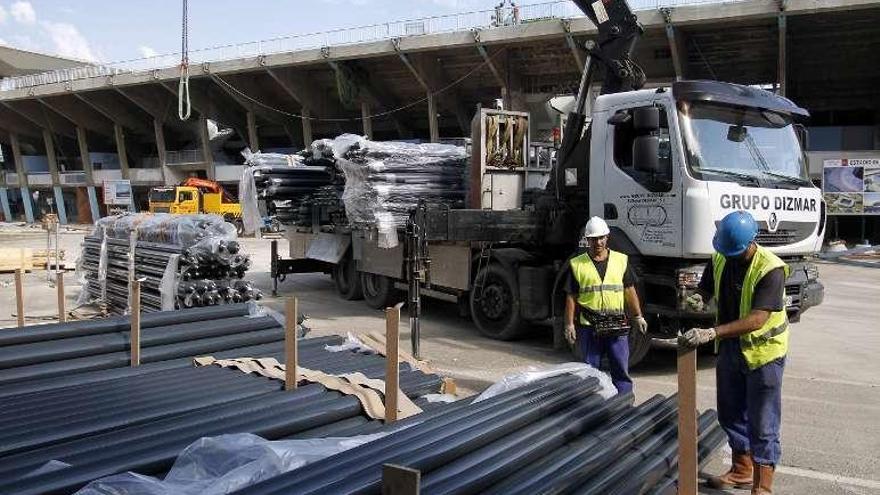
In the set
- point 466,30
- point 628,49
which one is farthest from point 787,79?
point 628,49

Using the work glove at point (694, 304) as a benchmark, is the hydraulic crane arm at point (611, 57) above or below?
above

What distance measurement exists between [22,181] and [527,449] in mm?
63031

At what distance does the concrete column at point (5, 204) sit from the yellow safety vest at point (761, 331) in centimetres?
6626

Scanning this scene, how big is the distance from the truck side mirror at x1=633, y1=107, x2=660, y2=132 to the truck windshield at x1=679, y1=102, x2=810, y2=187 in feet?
1.12

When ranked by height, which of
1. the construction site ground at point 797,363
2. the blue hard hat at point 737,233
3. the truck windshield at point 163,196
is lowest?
the construction site ground at point 797,363

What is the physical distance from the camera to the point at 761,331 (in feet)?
13.0

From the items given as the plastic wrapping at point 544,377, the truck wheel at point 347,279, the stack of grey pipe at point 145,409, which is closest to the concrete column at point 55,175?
the truck wheel at point 347,279

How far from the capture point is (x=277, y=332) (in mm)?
6402

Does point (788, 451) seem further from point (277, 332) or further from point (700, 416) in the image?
point (277, 332)

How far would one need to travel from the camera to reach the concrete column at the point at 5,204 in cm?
5822

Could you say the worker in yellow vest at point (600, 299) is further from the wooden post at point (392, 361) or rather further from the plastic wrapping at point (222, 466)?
the plastic wrapping at point (222, 466)

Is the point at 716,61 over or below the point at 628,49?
over

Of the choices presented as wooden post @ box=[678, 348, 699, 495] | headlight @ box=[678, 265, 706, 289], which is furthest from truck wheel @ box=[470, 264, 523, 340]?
wooden post @ box=[678, 348, 699, 495]

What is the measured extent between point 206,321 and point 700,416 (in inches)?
167
